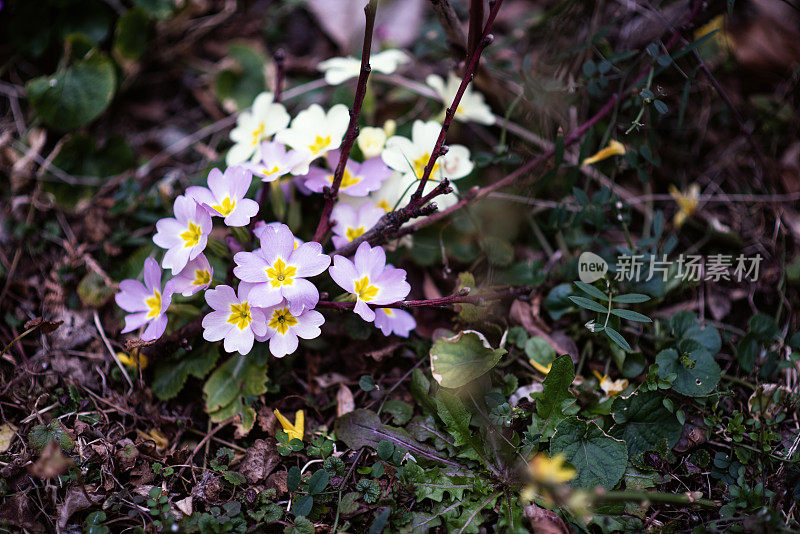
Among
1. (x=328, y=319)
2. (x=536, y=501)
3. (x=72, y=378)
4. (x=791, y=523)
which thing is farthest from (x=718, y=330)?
(x=72, y=378)

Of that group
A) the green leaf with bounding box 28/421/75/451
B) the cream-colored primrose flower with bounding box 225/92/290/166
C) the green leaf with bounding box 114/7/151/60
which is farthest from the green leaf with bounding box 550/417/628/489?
the green leaf with bounding box 114/7/151/60

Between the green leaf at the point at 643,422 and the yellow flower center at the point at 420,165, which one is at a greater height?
the yellow flower center at the point at 420,165

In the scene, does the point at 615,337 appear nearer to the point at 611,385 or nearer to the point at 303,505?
the point at 611,385

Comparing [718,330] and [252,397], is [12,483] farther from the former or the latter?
[718,330]

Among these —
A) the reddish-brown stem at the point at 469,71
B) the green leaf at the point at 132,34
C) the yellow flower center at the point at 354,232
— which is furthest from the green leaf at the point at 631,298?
the green leaf at the point at 132,34

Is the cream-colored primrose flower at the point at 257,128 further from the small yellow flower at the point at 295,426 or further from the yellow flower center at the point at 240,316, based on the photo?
the small yellow flower at the point at 295,426
